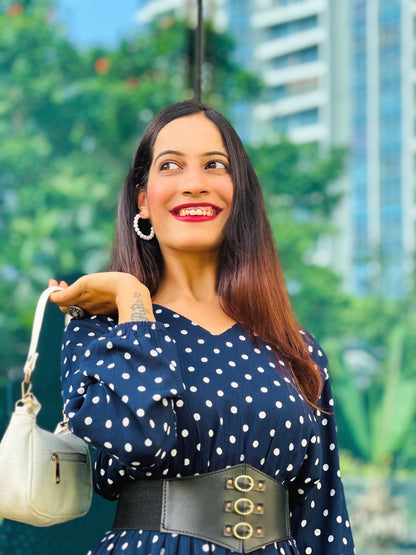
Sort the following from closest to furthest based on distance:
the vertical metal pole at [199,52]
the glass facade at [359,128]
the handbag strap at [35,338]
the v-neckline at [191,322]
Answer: the handbag strap at [35,338]
the v-neckline at [191,322]
the vertical metal pole at [199,52]
the glass facade at [359,128]

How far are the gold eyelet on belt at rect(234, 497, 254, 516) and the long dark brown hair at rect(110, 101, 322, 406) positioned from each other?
0.27m

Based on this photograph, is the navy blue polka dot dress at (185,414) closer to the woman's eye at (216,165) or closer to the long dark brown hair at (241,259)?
the long dark brown hair at (241,259)

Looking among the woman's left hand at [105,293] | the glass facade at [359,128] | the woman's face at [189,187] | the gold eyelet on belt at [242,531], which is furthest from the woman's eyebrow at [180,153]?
the glass facade at [359,128]

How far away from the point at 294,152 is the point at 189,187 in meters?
7.49

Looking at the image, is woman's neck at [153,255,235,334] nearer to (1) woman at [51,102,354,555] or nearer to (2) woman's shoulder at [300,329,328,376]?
(1) woman at [51,102,354,555]

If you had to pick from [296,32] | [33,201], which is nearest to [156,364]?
[33,201]

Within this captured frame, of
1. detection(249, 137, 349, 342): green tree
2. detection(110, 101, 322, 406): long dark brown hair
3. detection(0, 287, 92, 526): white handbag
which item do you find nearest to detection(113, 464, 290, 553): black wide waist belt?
detection(0, 287, 92, 526): white handbag

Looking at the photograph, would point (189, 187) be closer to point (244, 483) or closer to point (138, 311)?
point (138, 311)

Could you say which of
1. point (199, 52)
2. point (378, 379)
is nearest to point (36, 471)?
point (199, 52)

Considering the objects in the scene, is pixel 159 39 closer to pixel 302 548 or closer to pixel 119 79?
pixel 119 79

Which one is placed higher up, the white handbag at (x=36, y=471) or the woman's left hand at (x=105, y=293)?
the woman's left hand at (x=105, y=293)

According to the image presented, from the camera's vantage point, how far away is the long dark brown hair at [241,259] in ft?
5.55

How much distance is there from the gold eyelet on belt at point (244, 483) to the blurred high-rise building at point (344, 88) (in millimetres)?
7363

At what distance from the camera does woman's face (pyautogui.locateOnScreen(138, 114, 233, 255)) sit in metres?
1.66
